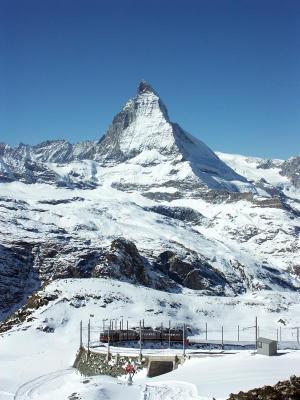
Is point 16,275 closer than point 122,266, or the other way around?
point 122,266

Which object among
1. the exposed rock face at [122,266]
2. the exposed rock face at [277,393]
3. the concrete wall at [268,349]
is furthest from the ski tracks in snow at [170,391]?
the exposed rock face at [122,266]

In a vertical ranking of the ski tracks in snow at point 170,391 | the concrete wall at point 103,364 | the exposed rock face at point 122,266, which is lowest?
the concrete wall at point 103,364

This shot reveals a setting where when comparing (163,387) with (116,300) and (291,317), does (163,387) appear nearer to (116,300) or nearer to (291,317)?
(116,300)

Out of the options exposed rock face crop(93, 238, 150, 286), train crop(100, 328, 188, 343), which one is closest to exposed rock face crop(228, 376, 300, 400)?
train crop(100, 328, 188, 343)

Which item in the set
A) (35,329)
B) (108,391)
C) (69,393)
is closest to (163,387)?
(108,391)

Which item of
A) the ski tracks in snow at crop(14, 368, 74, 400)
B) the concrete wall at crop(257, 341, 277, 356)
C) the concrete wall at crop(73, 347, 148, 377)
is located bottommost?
the ski tracks in snow at crop(14, 368, 74, 400)

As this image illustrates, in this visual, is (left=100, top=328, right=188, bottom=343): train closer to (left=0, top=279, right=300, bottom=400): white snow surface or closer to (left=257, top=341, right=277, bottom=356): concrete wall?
(left=0, top=279, right=300, bottom=400): white snow surface

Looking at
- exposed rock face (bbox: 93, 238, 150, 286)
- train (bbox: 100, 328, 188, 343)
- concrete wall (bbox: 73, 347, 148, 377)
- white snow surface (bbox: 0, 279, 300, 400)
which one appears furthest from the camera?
exposed rock face (bbox: 93, 238, 150, 286)

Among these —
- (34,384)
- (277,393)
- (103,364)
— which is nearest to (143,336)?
(103,364)

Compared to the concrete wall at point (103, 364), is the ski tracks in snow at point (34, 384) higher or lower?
lower

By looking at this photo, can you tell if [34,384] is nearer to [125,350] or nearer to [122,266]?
[125,350]

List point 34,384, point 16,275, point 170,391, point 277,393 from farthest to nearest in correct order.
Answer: point 16,275 → point 34,384 → point 170,391 → point 277,393

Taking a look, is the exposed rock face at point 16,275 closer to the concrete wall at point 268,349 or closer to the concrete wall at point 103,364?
the concrete wall at point 103,364

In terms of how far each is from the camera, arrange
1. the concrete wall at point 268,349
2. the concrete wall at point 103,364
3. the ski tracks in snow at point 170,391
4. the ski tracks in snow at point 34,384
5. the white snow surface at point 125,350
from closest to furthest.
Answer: the ski tracks in snow at point 170,391 → the white snow surface at point 125,350 → the concrete wall at point 268,349 → the ski tracks in snow at point 34,384 → the concrete wall at point 103,364
